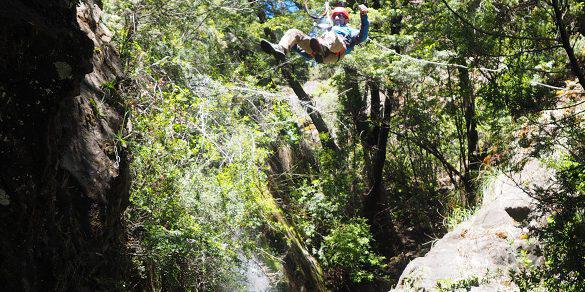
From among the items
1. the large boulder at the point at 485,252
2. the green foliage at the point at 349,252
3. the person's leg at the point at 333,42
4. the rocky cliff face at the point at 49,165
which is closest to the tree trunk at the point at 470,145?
the green foliage at the point at 349,252

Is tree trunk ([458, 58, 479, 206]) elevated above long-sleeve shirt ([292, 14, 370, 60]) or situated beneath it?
situated beneath

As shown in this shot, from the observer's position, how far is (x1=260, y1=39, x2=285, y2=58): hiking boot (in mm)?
6602

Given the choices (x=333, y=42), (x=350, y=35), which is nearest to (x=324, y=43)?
(x=333, y=42)

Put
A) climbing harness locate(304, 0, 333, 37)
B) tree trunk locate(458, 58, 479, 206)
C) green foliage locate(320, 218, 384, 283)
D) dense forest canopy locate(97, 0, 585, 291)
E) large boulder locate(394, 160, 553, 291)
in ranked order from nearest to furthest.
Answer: dense forest canopy locate(97, 0, 585, 291), large boulder locate(394, 160, 553, 291), climbing harness locate(304, 0, 333, 37), green foliage locate(320, 218, 384, 283), tree trunk locate(458, 58, 479, 206)

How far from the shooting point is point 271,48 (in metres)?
6.64

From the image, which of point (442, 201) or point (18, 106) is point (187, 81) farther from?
point (442, 201)

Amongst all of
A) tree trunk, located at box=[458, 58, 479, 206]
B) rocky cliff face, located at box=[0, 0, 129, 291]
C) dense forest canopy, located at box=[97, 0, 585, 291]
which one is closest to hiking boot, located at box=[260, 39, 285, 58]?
dense forest canopy, located at box=[97, 0, 585, 291]

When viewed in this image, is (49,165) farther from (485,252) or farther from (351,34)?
(485,252)

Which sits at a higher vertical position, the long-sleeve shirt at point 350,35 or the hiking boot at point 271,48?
the long-sleeve shirt at point 350,35

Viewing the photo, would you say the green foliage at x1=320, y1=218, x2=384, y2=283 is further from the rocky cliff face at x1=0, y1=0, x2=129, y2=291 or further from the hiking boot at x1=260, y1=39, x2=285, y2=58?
the rocky cliff face at x1=0, y1=0, x2=129, y2=291

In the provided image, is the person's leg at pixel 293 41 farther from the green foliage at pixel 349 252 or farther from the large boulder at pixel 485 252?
the green foliage at pixel 349 252

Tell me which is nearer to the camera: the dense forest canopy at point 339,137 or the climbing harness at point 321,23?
the dense forest canopy at point 339,137

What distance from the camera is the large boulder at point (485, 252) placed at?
648 cm

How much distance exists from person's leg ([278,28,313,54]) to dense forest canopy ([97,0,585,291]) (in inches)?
39.0
